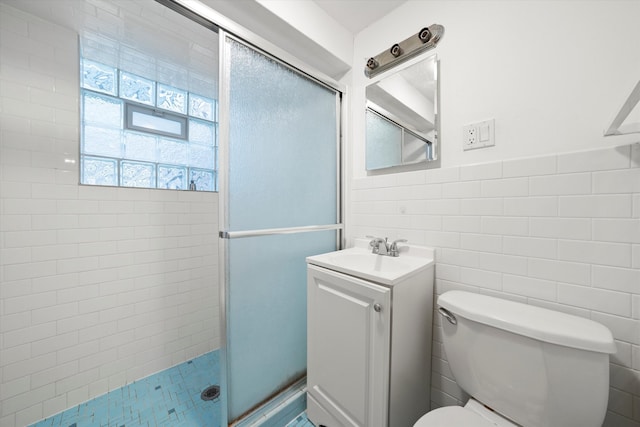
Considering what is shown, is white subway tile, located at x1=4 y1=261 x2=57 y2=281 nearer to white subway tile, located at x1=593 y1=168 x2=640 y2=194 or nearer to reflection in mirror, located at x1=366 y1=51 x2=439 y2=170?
reflection in mirror, located at x1=366 y1=51 x2=439 y2=170

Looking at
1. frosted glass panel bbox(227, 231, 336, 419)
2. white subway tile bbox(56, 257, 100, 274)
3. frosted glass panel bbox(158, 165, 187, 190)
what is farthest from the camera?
frosted glass panel bbox(158, 165, 187, 190)

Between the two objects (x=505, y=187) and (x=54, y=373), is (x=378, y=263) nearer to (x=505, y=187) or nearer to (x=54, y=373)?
(x=505, y=187)

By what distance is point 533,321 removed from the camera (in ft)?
2.56

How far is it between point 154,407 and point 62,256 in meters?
1.07

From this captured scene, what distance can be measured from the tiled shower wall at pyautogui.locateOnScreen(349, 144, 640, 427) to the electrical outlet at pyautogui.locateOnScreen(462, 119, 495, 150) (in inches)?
4.3

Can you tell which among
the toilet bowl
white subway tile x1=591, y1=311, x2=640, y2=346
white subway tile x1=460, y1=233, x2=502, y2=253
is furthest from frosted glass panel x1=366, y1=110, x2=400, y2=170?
the toilet bowl

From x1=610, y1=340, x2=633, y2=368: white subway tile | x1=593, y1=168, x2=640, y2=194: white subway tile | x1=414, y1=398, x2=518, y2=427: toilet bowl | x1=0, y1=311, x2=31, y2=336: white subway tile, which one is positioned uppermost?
x1=593, y1=168, x2=640, y2=194: white subway tile

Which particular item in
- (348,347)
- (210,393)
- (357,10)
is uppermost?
(357,10)

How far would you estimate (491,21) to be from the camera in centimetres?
108

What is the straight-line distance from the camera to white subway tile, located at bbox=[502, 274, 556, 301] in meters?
0.93

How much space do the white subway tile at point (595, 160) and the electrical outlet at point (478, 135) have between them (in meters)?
0.27

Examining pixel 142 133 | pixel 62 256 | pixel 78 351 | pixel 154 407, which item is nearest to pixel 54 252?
pixel 62 256

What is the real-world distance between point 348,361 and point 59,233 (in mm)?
1798

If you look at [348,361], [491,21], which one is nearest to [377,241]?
[348,361]
